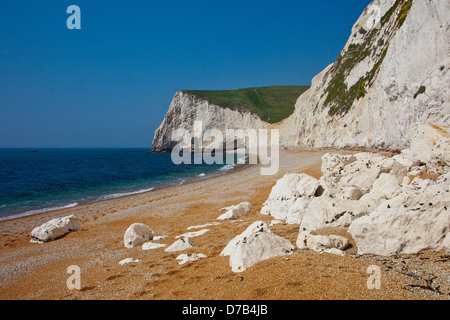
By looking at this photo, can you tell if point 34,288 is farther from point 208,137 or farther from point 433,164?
point 208,137

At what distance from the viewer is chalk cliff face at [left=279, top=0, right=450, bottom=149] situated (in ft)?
53.3

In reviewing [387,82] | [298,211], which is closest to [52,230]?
[298,211]

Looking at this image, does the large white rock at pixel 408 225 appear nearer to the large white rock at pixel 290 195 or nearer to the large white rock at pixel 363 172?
the large white rock at pixel 290 195

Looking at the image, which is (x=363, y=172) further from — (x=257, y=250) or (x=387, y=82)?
(x=387, y=82)

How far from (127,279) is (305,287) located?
402 centimetres

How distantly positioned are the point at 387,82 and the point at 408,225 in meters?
24.2

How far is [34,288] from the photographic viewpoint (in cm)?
607

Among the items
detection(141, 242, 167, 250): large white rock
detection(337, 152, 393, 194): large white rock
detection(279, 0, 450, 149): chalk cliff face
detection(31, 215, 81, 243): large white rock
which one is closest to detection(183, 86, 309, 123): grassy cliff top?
detection(279, 0, 450, 149): chalk cliff face

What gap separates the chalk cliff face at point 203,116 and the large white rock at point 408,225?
92350mm

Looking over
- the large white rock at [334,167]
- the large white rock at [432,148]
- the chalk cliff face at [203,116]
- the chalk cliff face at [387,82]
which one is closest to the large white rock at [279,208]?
the large white rock at [334,167]

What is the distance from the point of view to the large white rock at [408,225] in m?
4.18

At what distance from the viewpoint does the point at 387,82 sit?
75.9ft

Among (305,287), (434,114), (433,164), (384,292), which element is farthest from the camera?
(434,114)

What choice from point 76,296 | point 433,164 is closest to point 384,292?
point 76,296
